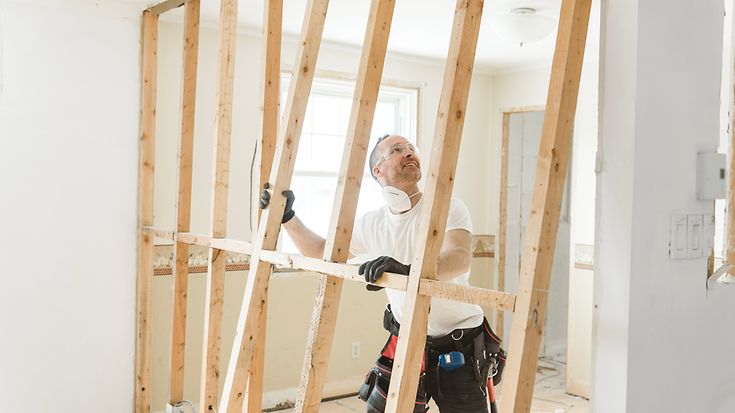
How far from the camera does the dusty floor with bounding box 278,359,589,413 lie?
4480 millimetres

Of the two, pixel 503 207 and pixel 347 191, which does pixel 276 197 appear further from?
pixel 503 207

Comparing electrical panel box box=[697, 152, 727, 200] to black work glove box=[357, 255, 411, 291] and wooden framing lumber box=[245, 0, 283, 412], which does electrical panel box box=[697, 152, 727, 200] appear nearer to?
black work glove box=[357, 255, 411, 291]

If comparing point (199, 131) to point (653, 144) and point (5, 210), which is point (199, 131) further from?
point (653, 144)

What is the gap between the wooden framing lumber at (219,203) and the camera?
299 centimetres

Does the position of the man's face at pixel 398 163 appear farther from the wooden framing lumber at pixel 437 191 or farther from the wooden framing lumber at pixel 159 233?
the wooden framing lumber at pixel 159 233

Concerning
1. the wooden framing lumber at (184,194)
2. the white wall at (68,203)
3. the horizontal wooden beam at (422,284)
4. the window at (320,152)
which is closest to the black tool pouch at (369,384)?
the horizontal wooden beam at (422,284)

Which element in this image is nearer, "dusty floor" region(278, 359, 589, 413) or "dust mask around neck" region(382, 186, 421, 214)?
"dust mask around neck" region(382, 186, 421, 214)

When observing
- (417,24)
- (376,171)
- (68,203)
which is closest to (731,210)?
(376,171)

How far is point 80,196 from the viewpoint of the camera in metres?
3.62

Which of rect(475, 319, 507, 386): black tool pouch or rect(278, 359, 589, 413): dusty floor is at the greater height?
rect(475, 319, 507, 386): black tool pouch

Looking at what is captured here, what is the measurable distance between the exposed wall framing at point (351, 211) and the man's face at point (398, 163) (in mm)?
416

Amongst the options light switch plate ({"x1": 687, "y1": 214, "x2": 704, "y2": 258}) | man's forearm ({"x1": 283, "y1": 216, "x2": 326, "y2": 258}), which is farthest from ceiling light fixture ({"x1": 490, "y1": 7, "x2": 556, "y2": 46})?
light switch plate ({"x1": 687, "y1": 214, "x2": 704, "y2": 258})

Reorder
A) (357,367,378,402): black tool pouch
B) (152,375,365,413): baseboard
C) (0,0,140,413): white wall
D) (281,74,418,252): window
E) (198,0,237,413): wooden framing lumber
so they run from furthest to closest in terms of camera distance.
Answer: (281,74,418,252): window → (152,375,365,413): baseboard → (0,0,140,413): white wall → (198,0,237,413): wooden framing lumber → (357,367,378,402): black tool pouch

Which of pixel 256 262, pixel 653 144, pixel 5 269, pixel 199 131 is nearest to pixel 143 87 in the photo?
pixel 199 131
